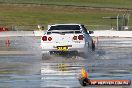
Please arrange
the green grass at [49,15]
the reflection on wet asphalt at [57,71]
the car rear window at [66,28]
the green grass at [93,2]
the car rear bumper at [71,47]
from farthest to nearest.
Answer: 1. the green grass at [93,2]
2. the green grass at [49,15]
3. the car rear window at [66,28]
4. the car rear bumper at [71,47]
5. the reflection on wet asphalt at [57,71]

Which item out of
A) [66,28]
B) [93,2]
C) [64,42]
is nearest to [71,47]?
[64,42]

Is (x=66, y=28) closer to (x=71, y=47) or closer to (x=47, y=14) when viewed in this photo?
(x=71, y=47)

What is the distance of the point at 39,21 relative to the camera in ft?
290

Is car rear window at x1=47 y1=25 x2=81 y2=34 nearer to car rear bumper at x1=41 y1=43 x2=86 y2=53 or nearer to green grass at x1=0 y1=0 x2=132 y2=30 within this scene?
car rear bumper at x1=41 y1=43 x2=86 y2=53

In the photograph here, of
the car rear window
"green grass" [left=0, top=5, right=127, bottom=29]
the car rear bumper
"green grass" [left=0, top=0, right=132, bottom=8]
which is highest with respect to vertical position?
"green grass" [left=0, top=0, right=132, bottom=8]

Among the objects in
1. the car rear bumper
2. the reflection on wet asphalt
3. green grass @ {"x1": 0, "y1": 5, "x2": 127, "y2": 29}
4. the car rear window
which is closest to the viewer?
the reflection on wet asphalt

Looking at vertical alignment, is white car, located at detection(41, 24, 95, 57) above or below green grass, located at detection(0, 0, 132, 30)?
below

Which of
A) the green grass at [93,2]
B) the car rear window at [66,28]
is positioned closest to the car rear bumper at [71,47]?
the car rear window at [66,28]

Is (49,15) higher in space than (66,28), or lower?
higher

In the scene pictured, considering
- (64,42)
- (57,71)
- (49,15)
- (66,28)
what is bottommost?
(57,71)

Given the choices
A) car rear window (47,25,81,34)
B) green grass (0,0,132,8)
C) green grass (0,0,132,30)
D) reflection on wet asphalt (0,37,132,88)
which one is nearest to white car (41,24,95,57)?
car rear window (47,25,81,34)

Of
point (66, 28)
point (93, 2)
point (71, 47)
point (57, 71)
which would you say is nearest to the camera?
point (57, 71)

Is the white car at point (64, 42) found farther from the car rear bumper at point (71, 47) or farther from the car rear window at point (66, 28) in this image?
the car rear window at point (66, 28)

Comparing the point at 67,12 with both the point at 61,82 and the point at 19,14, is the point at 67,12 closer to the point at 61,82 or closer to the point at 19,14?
the point at 19,14
